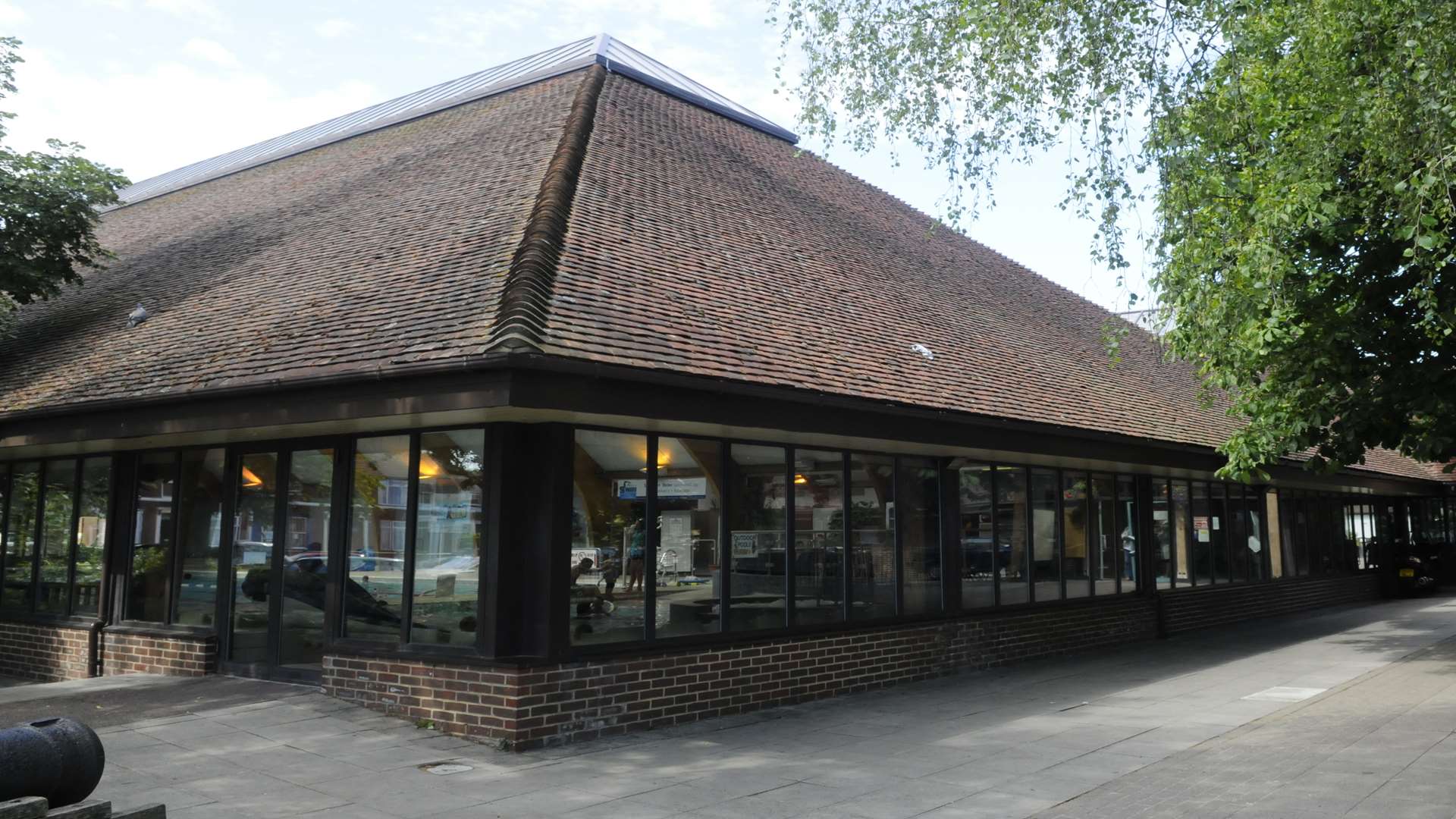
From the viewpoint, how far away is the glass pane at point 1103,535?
15.4 m

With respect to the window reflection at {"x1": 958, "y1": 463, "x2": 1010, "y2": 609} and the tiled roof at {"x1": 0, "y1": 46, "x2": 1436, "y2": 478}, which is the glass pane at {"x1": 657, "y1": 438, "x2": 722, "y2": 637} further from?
the window reflection at {"x1": 958, "y1": 463, "x2": 1010, "y2": 609}

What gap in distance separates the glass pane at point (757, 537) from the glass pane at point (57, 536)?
8388 millimetres

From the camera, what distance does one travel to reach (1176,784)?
23.4 feet

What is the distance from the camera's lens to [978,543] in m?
13.2

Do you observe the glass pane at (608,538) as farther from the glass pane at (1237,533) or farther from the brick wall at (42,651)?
the glass pane at (1237,533)

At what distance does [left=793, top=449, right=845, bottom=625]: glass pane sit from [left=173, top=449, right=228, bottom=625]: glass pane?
6087 mm

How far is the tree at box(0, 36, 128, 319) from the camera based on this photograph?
46.8ft

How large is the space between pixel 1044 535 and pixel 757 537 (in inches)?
215

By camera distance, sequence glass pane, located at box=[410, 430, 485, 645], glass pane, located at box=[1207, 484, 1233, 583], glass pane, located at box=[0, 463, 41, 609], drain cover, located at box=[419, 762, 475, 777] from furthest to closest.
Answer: glass pane, located at box=[1207, 484, 1233, 583] < glass pane, located at box=[0, 463, 41, 609] < glass pane, located at box=[410, 430, 485, 645] < drain cover, located at box=[419, 762, 475, 777]

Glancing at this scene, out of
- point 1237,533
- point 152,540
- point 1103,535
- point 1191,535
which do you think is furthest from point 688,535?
point 1237,533

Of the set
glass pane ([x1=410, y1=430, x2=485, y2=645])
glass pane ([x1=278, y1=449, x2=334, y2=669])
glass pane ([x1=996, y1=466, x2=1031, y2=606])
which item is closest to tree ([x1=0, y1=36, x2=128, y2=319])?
glass pane ([x1=278, y1=449, x2=334, y2=669])

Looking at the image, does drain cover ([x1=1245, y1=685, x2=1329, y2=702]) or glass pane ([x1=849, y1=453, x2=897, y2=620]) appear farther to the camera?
glass pane ([x1=849, y1=453, x2=897, y2=620])

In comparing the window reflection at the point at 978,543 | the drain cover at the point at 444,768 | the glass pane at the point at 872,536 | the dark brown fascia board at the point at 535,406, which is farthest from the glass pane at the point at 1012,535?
the drain cover at the point at 444,768

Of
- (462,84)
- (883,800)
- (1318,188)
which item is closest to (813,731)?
(883,800)
